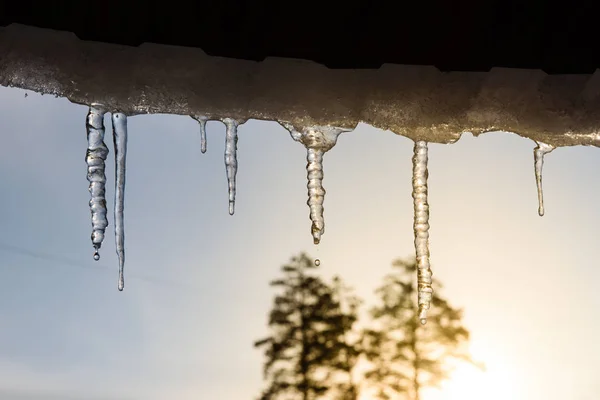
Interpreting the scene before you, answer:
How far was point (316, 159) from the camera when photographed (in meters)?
1.70

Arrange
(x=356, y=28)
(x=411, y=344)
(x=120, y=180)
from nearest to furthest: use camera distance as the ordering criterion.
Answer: (x=356, y=28) < (x=120, y=180) < (x=411, y=344)

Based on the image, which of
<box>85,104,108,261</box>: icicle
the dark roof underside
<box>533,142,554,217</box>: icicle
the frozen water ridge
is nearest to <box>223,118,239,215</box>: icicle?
<box>85,104,108,261</box>: icicle

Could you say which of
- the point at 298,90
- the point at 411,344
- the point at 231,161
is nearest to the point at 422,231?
the point at 231,161

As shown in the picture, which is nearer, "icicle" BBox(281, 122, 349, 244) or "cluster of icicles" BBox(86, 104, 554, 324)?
"icicle" BBox(281, 122, 349, 244)

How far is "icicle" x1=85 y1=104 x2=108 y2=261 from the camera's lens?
5.11 feet

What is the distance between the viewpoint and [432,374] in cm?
1070

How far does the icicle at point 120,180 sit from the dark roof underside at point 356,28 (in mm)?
638

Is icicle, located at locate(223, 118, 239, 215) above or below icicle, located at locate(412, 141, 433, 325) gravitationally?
above

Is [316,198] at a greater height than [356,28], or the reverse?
[356,28]

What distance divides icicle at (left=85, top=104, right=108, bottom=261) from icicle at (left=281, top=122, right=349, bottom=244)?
51 cm

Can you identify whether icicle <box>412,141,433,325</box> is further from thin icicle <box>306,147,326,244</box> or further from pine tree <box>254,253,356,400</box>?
pine tree <box>254,253,356,400</box>

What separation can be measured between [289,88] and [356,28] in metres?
0.19

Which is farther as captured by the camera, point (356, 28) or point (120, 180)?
point (120, 180)

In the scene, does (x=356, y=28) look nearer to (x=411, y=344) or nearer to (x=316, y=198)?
(x=316, y=198)
